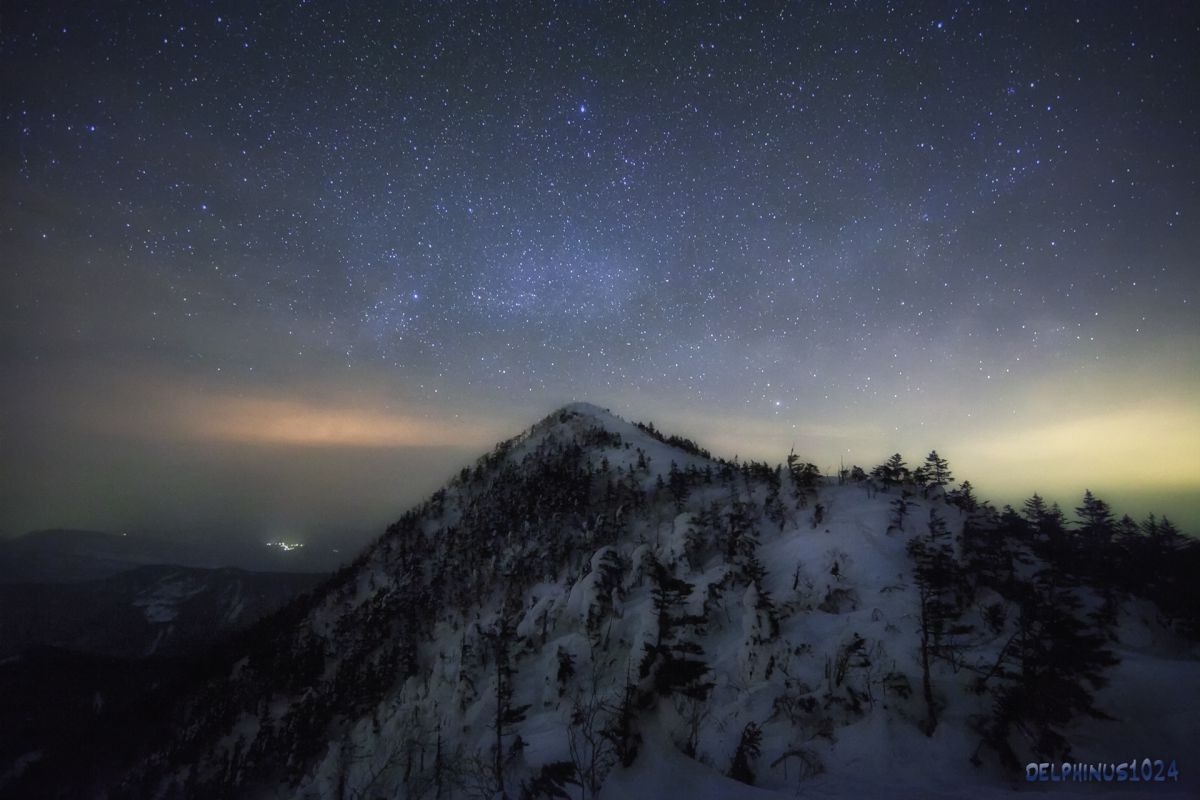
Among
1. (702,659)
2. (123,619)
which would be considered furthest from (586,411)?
(123,619)

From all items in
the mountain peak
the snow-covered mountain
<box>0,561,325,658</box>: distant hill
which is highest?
the mountain peak

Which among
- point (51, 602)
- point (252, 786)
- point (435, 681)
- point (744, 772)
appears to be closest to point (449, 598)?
point (435, 681)

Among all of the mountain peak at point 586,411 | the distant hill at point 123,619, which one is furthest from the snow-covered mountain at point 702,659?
the distant hill at point 123,619

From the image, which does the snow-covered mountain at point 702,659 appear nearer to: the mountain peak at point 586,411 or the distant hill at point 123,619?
the mountain peak at point 586,411

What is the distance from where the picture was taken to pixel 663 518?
1220 inches

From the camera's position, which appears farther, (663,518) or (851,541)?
(663,518)

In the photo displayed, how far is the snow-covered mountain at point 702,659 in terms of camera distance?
11102 millimetres

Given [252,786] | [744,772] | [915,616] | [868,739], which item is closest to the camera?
[744,772]

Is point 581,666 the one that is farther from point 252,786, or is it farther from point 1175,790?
point 252,786

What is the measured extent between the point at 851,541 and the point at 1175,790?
41.9 feet

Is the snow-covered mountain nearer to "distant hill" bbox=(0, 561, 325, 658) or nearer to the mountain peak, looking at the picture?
the mountain peak

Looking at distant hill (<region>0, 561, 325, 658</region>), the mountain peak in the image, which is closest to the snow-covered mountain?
the mountain peak

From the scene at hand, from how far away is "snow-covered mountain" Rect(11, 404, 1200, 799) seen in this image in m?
11.1

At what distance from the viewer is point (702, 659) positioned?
17.6 metres
